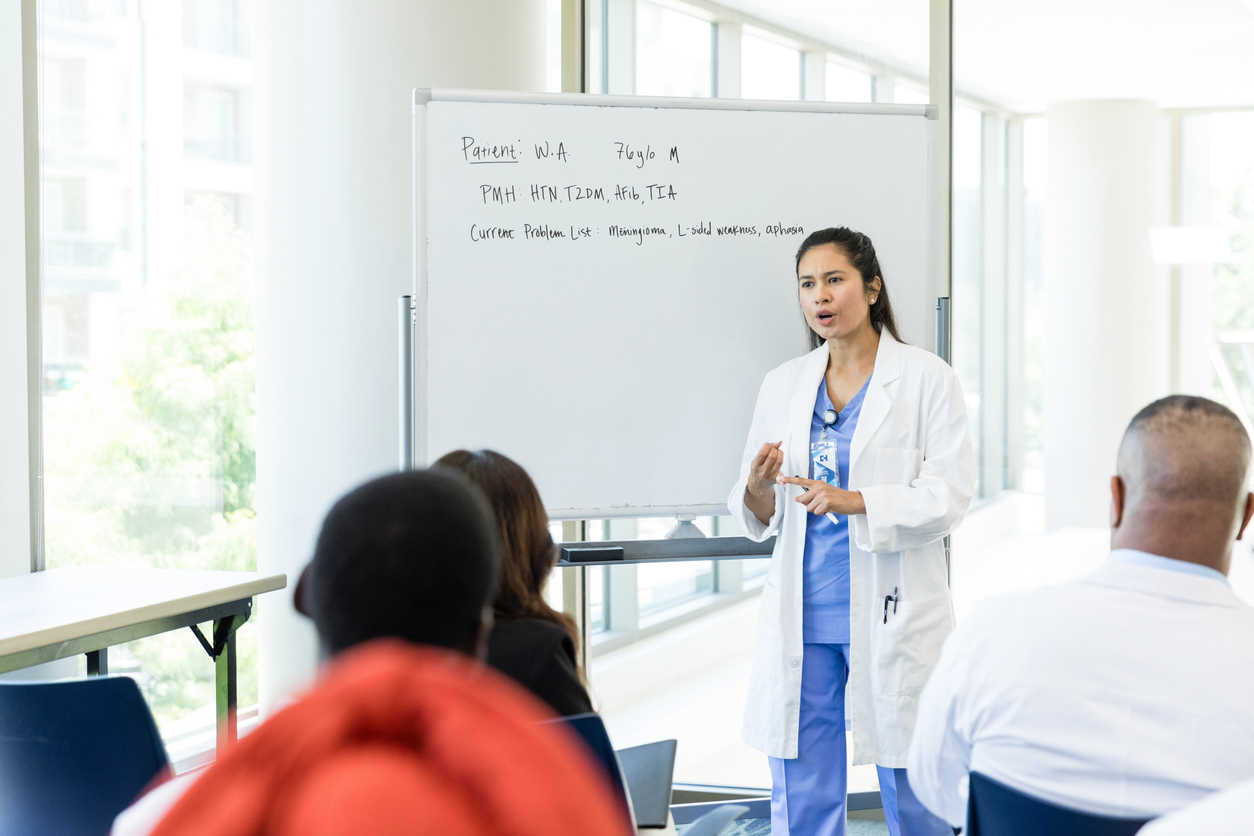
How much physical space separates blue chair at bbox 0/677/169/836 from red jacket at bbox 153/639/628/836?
1.36 meters

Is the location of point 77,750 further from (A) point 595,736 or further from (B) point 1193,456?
(B) point 1193,456

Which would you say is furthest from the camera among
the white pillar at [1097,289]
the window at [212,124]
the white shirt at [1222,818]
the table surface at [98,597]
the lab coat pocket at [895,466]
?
the white pillar at [1097,289]

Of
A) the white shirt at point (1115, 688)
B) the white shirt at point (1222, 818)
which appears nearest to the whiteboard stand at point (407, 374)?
the white shirt at point (1115, 688)

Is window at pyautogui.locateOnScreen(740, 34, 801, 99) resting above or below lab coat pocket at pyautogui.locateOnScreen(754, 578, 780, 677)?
above

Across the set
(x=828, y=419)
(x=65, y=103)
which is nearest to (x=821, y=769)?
(x=828, y=419)

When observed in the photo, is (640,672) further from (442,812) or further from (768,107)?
(442,812)

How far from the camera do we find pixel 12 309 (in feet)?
8.55

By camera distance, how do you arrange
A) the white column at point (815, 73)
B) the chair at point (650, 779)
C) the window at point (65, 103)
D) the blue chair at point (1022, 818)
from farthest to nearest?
the white column at point (815, 73) → the window at point (65, 103) → the chair at point (650, 779) → the blue chair at point (1022, 818)

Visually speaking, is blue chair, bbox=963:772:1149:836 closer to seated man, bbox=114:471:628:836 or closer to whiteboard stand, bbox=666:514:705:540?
seated man, bbox=114:471:628:836

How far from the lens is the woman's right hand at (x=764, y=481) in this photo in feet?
7.21

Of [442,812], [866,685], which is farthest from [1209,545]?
[442,812]

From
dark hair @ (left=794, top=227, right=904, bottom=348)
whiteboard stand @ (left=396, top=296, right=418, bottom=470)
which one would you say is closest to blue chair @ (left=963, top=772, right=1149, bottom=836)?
dark hair @ (left=794, top=227, right=904, bottom=348)

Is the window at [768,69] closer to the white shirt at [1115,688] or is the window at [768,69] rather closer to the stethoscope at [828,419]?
the stethoscope at [828,419]

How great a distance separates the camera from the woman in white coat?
2.19 m
